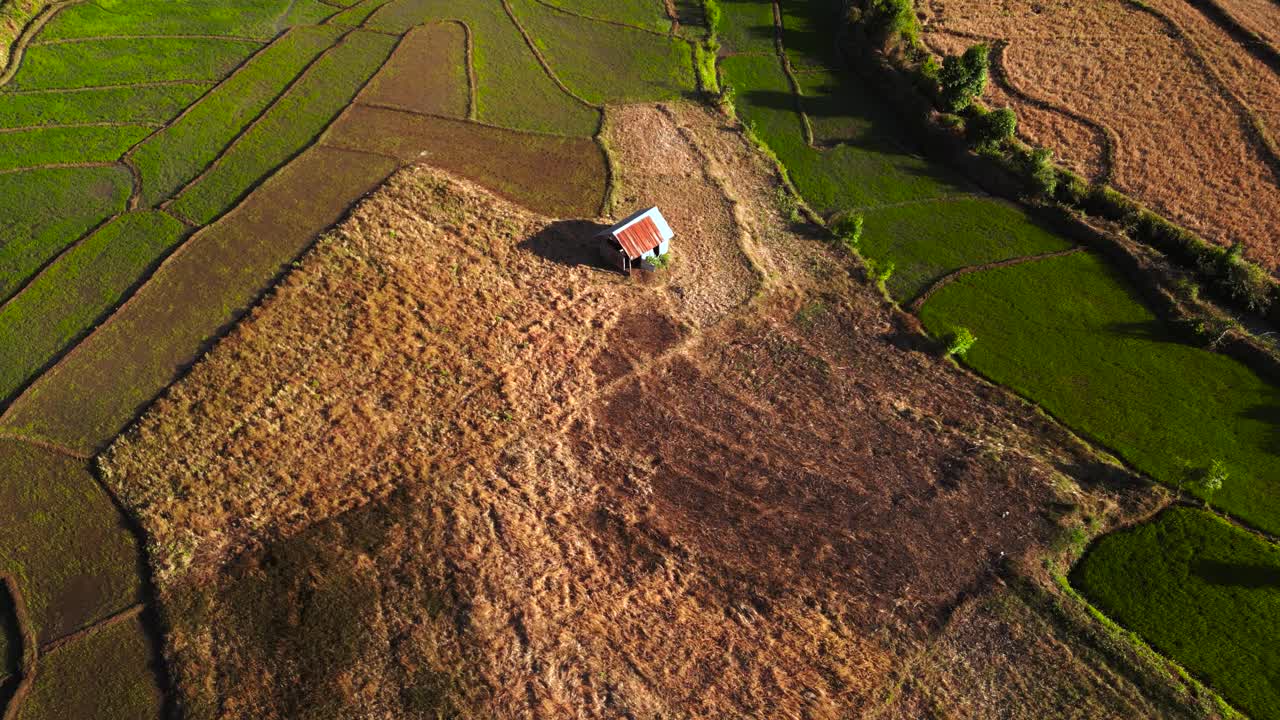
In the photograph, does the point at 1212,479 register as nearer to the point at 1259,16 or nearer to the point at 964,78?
the point at 964,78

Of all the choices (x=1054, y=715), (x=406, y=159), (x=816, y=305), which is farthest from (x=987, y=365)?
(x=406, y=159)

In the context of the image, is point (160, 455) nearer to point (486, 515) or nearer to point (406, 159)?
point (486, 515)

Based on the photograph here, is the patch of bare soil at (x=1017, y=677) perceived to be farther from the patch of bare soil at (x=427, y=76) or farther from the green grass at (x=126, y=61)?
the green grass at (x=126, y=61)

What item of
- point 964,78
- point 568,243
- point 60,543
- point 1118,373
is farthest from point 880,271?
point 60,543

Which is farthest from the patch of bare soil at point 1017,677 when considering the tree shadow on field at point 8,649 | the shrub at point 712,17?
the shrub at point 712,17

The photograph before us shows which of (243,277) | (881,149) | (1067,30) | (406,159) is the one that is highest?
(1067,30)

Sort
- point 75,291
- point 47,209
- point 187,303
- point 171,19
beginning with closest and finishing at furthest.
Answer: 1. point 187,303
2. point 75,291
3. point 47,209
4. point 171,19

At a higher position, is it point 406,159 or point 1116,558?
point 406,159
